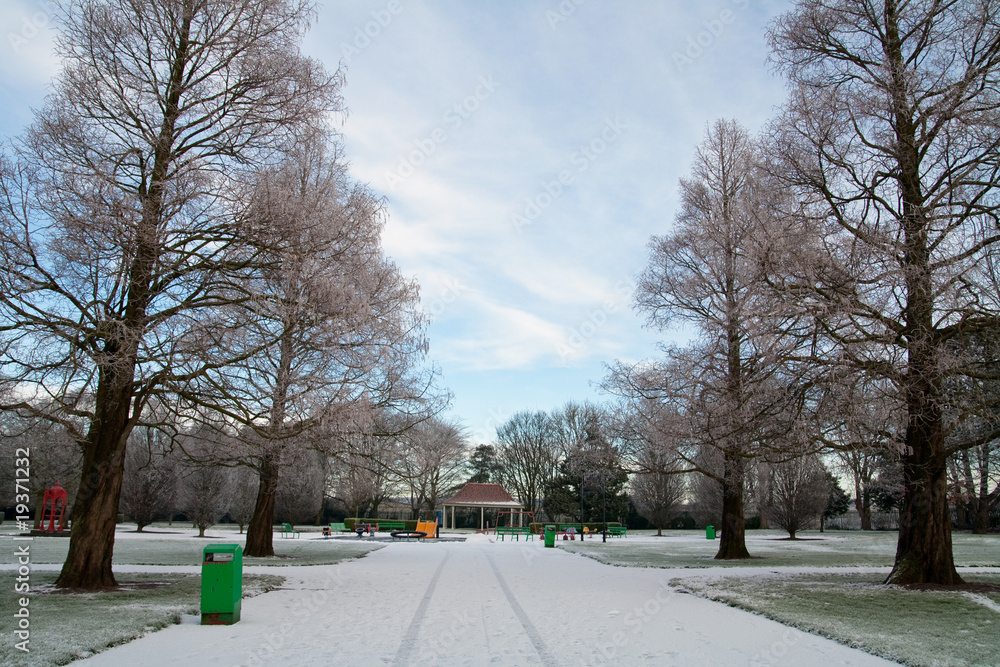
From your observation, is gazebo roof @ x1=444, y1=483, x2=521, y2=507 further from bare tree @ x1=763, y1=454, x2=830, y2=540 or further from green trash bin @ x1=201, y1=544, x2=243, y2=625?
green trash bin @ x1=201, y1=544, x2=243, y2=625

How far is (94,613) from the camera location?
8.55m

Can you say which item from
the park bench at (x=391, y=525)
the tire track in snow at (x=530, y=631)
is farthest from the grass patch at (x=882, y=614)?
the park bench at (x=391, y=525)

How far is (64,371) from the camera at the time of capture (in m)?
10.3

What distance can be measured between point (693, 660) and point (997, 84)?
38.2ft

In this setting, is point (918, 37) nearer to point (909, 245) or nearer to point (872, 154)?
point (872, 154)

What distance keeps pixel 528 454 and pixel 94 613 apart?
60701 mm

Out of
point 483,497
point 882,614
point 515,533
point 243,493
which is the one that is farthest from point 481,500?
point 882,614

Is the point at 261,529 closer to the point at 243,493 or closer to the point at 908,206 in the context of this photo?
the point at 908,206

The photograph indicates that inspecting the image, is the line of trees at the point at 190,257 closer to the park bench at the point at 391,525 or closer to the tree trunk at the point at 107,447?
the tree trunk at the point at 107,447

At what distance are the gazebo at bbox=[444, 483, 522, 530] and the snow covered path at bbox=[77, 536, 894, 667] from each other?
3806 cm

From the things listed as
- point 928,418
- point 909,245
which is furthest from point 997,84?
point 928,418

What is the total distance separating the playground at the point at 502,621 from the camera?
264 inches

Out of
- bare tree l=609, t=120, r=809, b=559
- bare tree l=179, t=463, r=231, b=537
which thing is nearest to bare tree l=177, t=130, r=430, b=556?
bare tree l=609, t=120, r=809, b=559

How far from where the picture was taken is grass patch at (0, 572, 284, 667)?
6.38 meters
